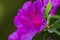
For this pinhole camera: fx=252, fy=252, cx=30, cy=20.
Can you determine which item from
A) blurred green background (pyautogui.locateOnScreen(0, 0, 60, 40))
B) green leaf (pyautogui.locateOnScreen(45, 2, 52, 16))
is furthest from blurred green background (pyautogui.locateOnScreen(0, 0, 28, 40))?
green leaf (pyautogui.locateOnScreen(45, 2, 52, 16))

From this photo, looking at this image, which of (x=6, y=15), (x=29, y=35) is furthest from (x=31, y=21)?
(x=6, y=15)

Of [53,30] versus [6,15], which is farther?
[6,15]

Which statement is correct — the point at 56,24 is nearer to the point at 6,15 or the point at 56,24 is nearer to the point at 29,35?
the point at 29,35

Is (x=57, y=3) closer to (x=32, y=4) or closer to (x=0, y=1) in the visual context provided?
(x=32, y=4)

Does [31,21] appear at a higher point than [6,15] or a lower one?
lower

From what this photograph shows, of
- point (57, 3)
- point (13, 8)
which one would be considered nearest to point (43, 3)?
point (57, 3)

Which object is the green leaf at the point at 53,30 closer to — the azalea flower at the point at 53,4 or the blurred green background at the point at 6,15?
the azalea flower at the point at 53,4

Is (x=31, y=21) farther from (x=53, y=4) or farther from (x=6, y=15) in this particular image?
(x=6, y=15)

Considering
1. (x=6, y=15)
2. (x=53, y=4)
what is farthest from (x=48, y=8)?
(x=6, y=15)

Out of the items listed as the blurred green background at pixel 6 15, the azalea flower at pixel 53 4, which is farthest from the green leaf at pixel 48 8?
the blurred green background at pixel 6 15
